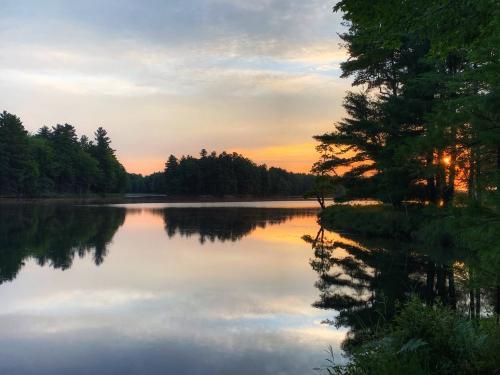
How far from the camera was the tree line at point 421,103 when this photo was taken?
7121mm

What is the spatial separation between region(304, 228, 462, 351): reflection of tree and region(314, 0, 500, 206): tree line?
3.39m

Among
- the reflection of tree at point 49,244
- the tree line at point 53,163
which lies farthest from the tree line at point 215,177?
the reflection of tree at point 49,244

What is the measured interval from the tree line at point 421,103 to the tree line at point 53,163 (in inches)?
2714

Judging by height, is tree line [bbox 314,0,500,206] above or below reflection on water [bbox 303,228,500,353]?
above

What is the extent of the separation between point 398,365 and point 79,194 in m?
115

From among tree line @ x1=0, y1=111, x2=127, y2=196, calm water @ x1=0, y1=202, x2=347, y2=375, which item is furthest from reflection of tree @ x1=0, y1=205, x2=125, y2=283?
tree line @ x1=0, y1=111, x2=127, y2=196

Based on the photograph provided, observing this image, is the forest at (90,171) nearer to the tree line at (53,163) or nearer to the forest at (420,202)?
the tree line at (53,163)

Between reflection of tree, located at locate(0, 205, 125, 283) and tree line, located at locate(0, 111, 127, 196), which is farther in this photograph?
tree line, located at locate(0, 111, 127, 196)

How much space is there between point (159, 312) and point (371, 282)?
7.56 meters

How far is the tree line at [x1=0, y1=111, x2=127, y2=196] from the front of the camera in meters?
90.1

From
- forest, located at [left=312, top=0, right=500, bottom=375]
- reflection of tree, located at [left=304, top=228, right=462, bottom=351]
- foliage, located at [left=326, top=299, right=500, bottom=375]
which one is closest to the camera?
foliage, located at [left=326, top=299, right=500, bottom=375]

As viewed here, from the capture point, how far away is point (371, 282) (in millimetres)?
15812

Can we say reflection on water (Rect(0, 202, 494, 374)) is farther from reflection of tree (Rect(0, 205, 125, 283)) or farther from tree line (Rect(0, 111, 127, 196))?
tree line (Rect(0, 111, 127, 196))

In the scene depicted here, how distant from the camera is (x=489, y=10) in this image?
679cm
